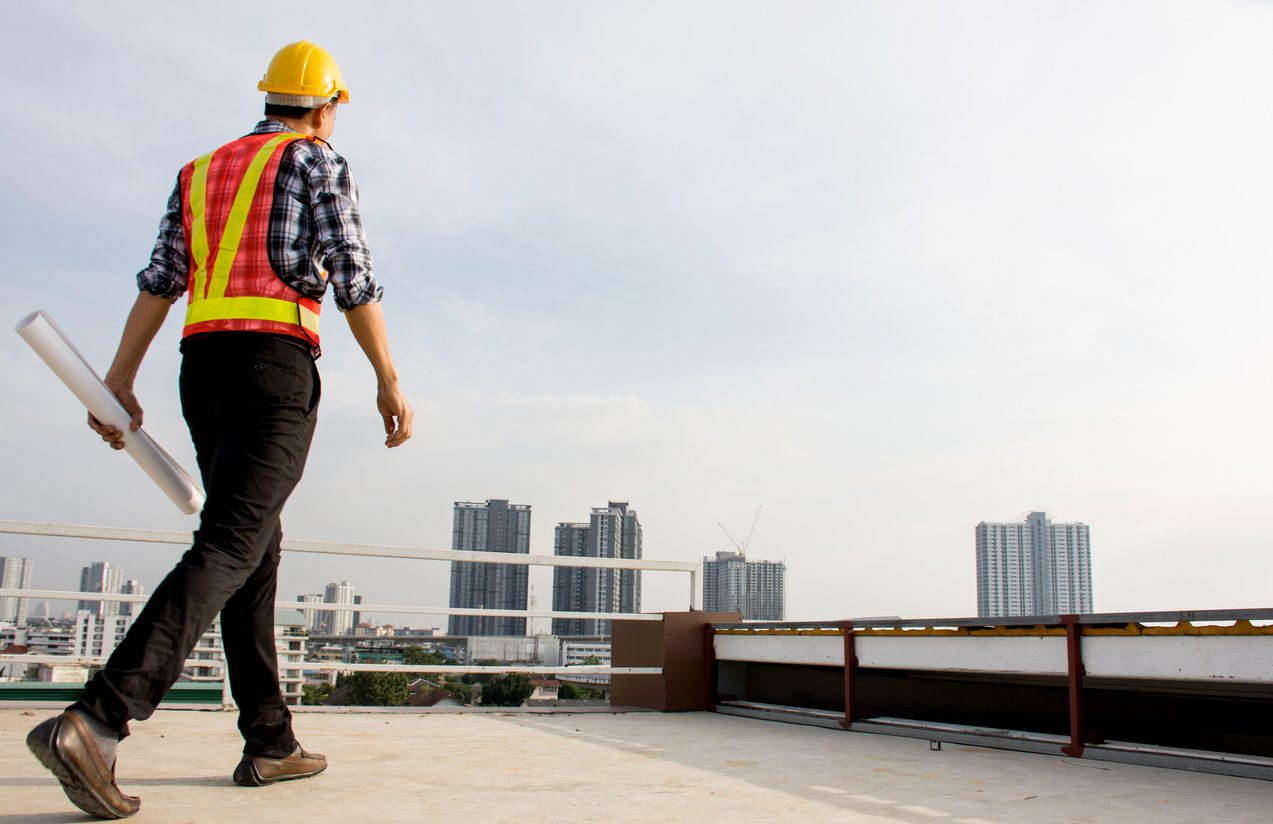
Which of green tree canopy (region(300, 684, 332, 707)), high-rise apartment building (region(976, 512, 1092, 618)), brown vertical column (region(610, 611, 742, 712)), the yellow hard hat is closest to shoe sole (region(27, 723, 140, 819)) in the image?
the yellow hard hat

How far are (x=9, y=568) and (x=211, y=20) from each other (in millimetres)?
158776

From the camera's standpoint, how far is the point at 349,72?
1899 millimetres

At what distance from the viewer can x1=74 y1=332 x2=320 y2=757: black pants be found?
52.1 inches

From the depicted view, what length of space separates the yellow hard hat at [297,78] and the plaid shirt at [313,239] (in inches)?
7.9

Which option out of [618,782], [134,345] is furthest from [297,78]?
[618,782]

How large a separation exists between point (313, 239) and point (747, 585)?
77.5 meters

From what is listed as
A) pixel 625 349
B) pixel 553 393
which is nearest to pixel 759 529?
pixel 553 393

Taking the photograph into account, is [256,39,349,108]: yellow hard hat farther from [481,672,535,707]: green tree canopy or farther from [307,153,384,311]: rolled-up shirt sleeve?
[481,672,535,707]: green tree canopy

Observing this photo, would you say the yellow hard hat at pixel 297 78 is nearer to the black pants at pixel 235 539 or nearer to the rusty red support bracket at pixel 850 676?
the black pants at pixel 235 539

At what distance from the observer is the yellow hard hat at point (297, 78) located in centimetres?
191

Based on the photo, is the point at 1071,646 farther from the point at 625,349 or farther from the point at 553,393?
the point at 553,393

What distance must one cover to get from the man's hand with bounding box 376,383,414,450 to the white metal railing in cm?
120

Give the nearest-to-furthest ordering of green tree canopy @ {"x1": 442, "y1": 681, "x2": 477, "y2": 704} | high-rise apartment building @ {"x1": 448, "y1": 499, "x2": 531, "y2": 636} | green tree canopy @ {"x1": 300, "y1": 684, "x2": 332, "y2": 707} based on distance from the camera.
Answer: green tree canopy @ {"x1": 442, "y1": 681, "x2": 477, "y2": 704} < green tree canopy @ {"x1": 300, "y1": 684, "x2": 332, "y2": 707} < high-rise apartment building @ {"x1": 448, "y1": 499, "x2": 531, "y2": 636}

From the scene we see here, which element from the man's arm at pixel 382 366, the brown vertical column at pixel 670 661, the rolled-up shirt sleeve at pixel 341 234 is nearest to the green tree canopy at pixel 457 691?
the brown vertical column at pixel 670 661
